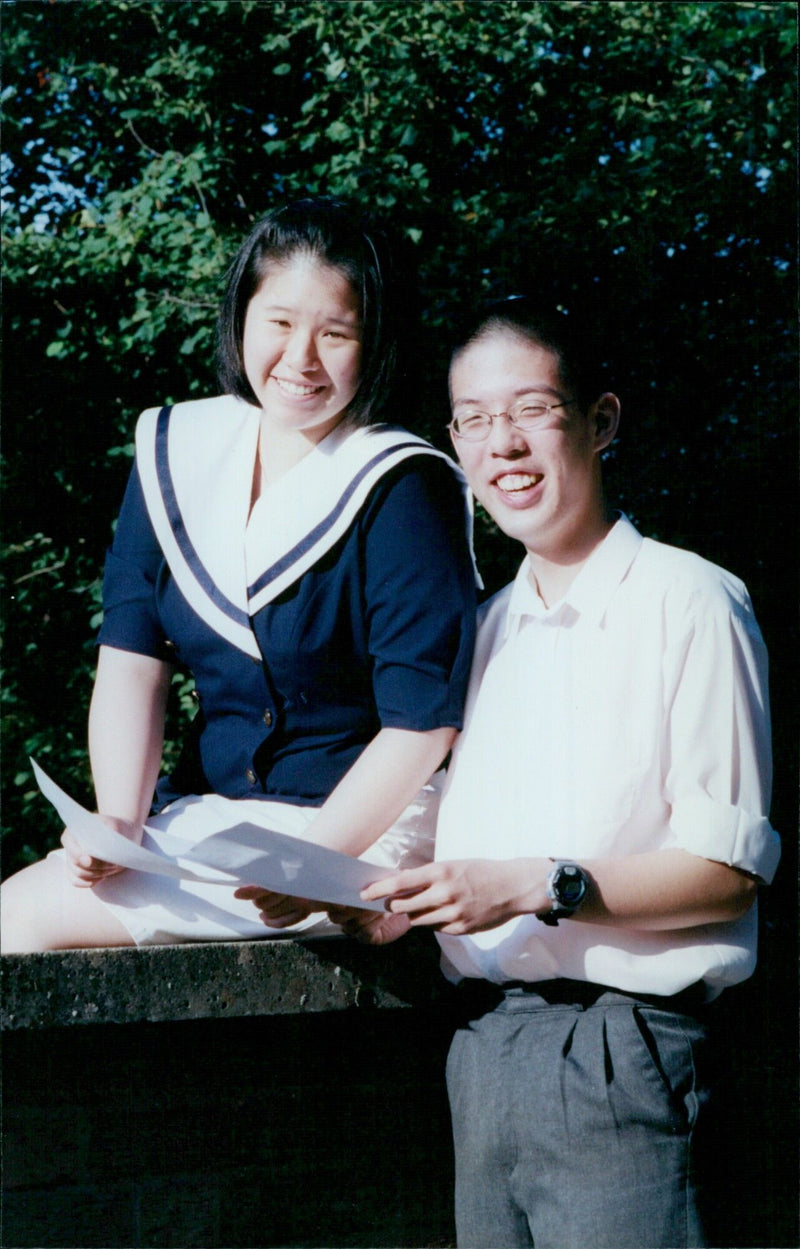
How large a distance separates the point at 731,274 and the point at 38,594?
2.61 metres

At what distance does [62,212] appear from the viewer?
15.3 feet

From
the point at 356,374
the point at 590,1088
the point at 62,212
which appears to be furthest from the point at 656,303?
the point at 590,1088

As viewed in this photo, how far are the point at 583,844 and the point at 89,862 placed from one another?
2.24 ft

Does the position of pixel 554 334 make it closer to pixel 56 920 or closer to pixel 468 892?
pixel 468 892

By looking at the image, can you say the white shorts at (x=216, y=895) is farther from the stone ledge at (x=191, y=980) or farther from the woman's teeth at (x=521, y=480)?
the woman's teeth at (x=521, y=480)

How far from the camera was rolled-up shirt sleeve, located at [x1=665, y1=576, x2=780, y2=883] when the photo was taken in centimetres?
165

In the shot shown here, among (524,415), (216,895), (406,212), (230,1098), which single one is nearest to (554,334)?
(524,415)

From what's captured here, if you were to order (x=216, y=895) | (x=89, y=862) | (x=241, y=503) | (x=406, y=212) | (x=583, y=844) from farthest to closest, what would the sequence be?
1. (x=406, y=212)
2. (x=241, y=503)
3. (x=216, y=895)
4. (x=89, y=862)
5. (x=583, y=844)

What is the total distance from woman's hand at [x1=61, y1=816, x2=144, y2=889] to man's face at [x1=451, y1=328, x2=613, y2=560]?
700mm

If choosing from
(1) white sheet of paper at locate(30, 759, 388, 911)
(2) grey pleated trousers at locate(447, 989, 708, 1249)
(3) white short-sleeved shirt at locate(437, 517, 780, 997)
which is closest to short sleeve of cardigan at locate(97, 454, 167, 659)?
(1) white sheet of paper at locate(30, 759, 388, 911)

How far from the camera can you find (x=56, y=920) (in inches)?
78.4

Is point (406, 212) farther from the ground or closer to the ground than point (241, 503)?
farther from the ground

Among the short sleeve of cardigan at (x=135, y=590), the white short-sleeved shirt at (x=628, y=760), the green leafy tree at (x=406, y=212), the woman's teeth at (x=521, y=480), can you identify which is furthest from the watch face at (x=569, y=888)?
the green leafy tree at (x=406, y=212)

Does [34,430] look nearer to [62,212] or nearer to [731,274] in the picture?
[62,212]
